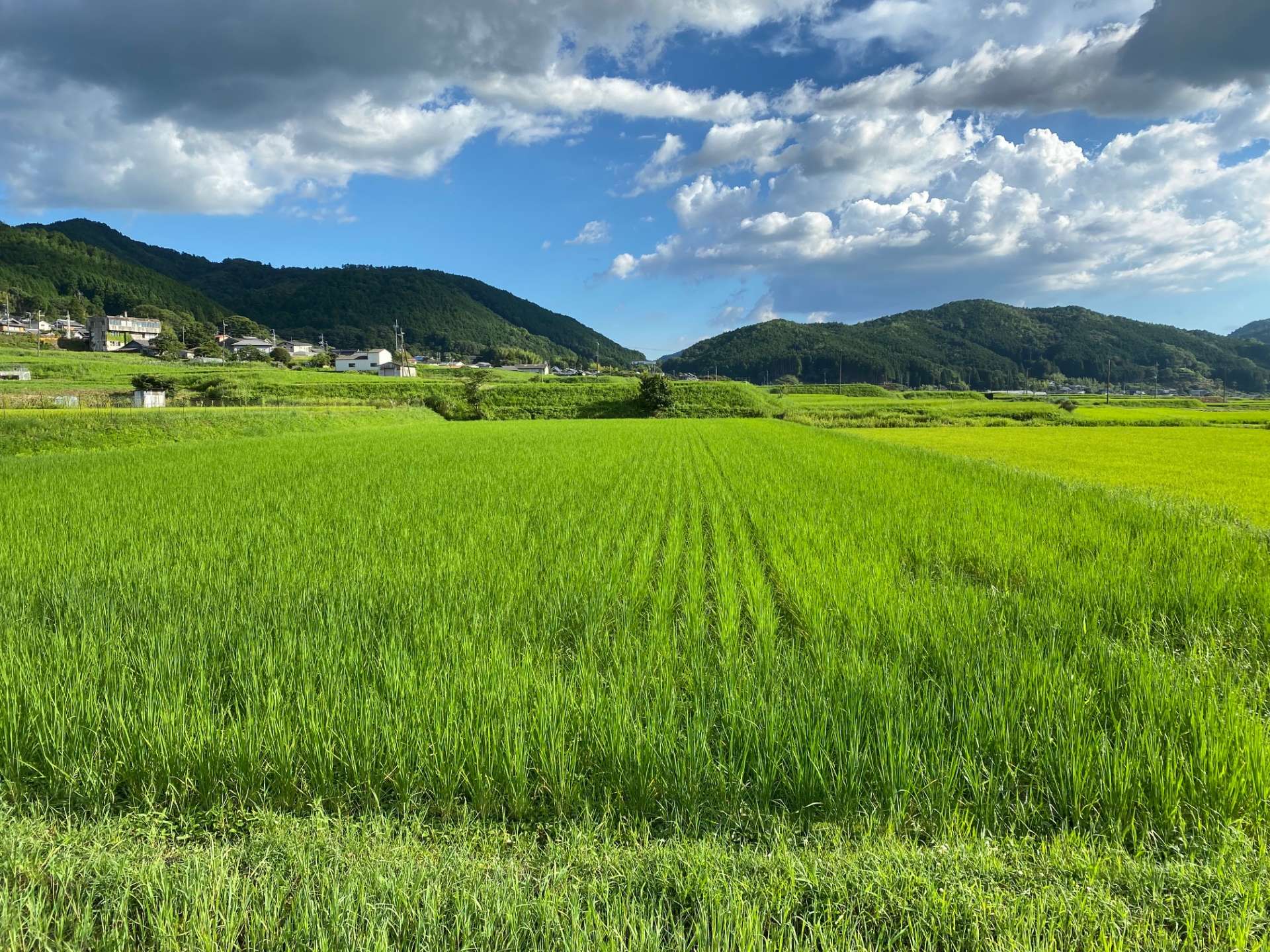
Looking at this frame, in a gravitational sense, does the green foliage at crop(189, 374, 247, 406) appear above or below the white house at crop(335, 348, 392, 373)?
below

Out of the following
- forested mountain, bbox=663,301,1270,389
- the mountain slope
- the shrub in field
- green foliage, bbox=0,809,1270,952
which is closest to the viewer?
green foliage, bbox=0,809,1270,952

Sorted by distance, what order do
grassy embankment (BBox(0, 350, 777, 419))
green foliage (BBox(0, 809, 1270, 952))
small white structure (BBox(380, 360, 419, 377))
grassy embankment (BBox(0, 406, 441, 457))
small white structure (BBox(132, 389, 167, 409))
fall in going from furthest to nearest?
1. small white structure (BBox(380, 360, 419, 377))
2. grassy embankment (BBox(0, 350, 777, 419))
3. small white structure (BBox(132, 389, 167, 409))
4. grassy embankment (BBox(0, 406, 441, 457))
5. green foliage (BBox(0, 809, 1270, 952))

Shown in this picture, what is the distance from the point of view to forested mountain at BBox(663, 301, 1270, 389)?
431ft

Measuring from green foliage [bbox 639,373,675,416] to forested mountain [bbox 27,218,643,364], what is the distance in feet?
256

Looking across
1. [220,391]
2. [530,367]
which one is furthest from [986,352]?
[220,391]

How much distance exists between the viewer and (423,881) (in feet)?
6.52

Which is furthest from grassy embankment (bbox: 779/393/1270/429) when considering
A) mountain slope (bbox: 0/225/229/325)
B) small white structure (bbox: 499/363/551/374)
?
mountain slope (bbox: 0/225/229/325)

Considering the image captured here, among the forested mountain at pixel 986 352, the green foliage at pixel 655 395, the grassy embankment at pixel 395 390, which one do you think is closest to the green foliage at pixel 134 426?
the grassy embankment at pixel 395 390

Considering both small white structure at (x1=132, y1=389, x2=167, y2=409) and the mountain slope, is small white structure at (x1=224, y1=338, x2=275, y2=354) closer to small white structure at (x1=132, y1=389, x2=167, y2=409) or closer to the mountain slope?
the mountain slope

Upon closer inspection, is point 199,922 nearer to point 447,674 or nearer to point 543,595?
point 447,674

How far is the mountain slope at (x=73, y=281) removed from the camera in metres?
97.2

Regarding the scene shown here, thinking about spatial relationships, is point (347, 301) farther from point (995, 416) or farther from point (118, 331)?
point (995, 416)

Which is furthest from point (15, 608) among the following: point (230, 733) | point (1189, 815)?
point (1189, 815)

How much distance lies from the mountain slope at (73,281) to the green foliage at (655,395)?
9778 centimetres
